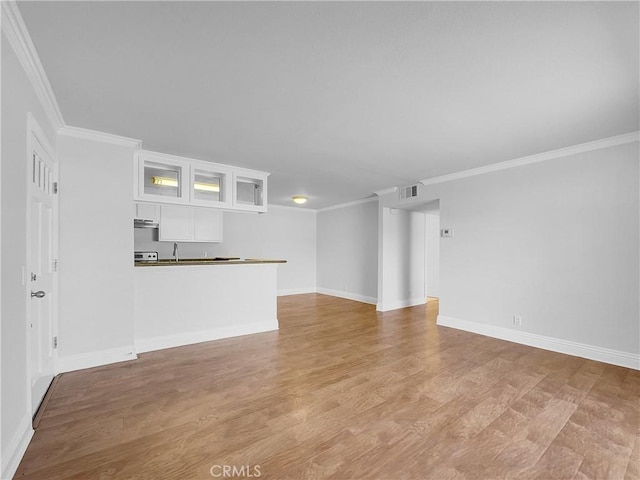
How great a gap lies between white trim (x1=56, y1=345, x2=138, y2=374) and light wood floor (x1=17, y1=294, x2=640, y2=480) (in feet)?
0.39

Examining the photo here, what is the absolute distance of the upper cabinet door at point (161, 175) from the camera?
3741mm

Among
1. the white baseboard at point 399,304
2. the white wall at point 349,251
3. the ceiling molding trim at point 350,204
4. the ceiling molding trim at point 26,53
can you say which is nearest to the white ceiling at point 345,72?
the ceiling molding trim at point 26,53

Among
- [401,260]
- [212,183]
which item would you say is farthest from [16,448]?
[401,260]

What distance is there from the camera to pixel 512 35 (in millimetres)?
1747

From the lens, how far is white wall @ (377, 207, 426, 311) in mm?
6277

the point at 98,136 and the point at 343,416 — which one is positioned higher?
the point at 98,136

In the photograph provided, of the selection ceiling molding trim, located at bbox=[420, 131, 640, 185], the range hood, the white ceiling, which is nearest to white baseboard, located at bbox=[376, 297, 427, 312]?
ceiling molding trim, located at bbox=[420, 131, 640, 185]

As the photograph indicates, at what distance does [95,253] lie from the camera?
10.8ft

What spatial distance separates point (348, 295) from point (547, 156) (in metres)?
5.22

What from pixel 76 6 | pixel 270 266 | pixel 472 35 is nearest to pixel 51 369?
pixel 270 266

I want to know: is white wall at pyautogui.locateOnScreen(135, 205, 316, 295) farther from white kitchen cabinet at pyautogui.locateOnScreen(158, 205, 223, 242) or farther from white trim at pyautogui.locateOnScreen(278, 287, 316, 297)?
white kitchen cabinet at pyautogui.locateOnScreen(158, 205, 223, 242)

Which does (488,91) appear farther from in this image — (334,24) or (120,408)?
(120,408)
